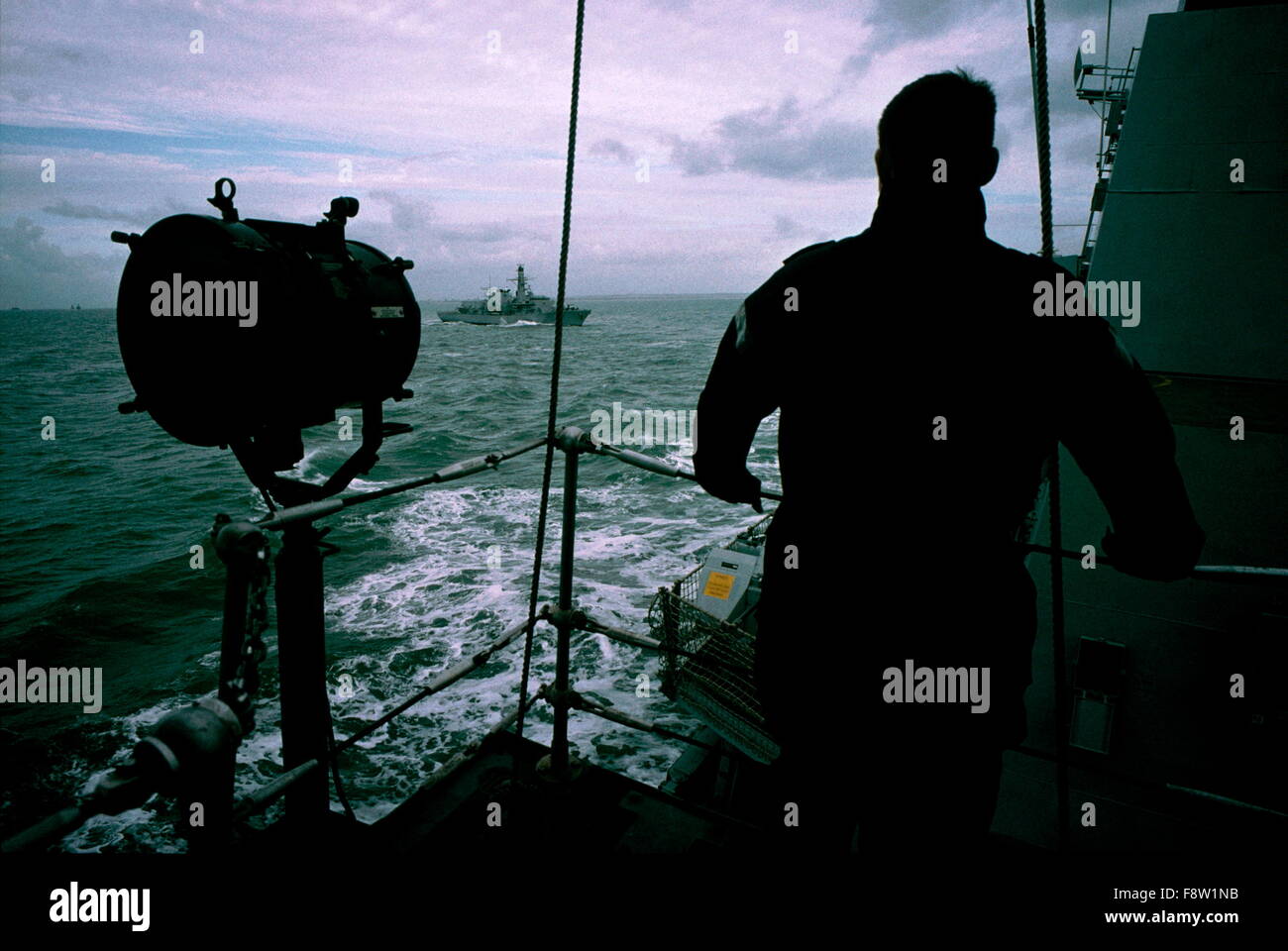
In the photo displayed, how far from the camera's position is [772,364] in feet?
4.50

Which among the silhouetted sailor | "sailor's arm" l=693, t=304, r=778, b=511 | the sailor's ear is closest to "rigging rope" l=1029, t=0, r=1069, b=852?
the silhouetted sailor

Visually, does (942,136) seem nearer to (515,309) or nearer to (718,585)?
(718,585)

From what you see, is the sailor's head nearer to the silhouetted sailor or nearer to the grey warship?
the silhouetted sailor

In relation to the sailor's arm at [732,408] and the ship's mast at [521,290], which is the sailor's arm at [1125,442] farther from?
the ship's mast at [521,290]

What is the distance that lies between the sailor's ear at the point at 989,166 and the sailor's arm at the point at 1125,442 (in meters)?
0.33

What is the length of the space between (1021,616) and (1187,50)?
5.15 metres

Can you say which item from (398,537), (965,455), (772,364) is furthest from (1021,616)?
(398,537)

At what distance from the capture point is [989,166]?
1.27m

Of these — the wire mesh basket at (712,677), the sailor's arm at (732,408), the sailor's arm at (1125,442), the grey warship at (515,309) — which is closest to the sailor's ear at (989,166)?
the sailor's arm at (1125,442)

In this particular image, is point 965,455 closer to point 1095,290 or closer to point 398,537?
point 1095,290

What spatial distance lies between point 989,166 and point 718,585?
6979mm

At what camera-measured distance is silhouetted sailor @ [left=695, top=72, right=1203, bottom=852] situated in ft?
3.98

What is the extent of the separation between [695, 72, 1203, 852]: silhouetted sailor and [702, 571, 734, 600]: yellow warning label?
21.3ft

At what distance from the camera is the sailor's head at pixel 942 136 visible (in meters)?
1.24
